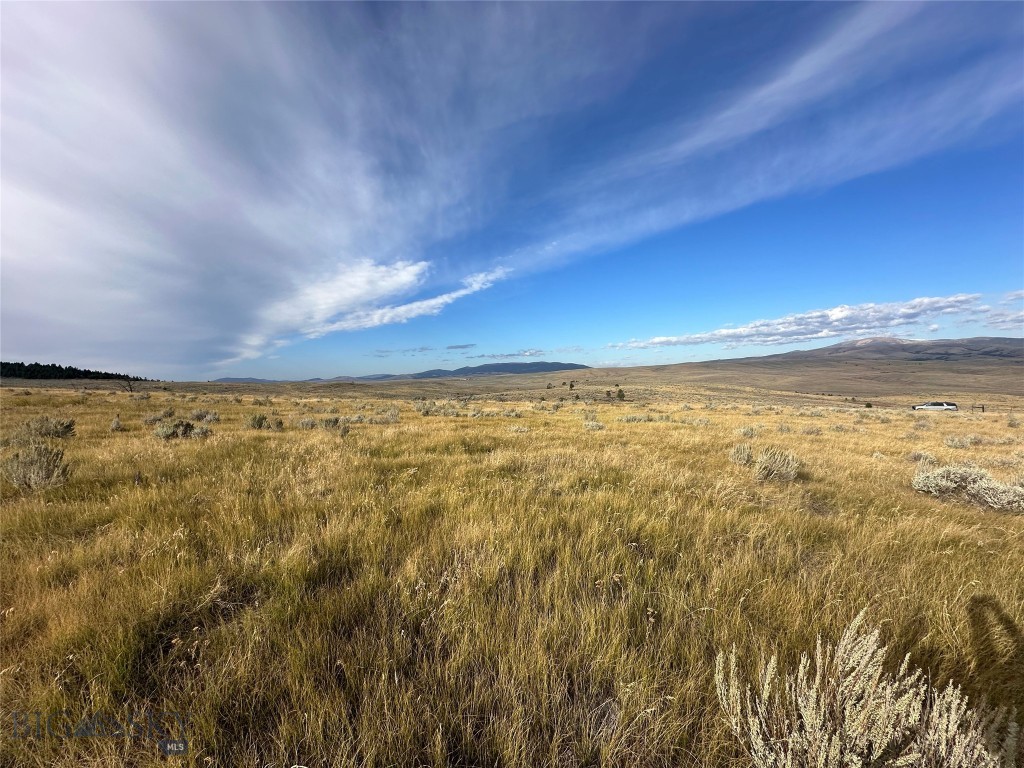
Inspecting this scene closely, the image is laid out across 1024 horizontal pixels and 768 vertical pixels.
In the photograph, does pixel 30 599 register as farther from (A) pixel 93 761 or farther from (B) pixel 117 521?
(A) pixel 93 761

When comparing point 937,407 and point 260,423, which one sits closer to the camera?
point 260,423

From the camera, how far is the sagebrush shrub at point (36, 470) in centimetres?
466

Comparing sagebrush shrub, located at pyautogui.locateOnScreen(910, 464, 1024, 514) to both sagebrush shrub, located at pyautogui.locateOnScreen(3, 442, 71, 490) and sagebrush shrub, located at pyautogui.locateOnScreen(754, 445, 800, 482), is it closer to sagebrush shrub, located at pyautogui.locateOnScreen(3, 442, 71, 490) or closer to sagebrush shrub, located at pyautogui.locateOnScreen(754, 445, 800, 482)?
sagebrush shrub, located at pyautogui.locateOnScreen(754, 445, 800, 482)

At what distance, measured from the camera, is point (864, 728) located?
61.5 inches

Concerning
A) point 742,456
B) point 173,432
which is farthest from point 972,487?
point 173,432

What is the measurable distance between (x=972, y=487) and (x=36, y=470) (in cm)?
1376

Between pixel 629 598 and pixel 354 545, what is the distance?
7.83ft

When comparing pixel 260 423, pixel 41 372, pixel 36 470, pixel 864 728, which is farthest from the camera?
pixel 41 372

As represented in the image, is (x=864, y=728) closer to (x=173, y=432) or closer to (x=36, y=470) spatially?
(x=36, y=470)

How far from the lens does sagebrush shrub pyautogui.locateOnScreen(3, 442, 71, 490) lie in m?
4.66

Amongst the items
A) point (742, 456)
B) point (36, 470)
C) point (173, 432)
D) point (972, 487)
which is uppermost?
point (36, 470)

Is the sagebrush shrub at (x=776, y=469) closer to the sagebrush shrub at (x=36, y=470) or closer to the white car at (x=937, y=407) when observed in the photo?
the sagebrush shrub at (x=36, y=470)

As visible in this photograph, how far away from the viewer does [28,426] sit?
29.7 ft

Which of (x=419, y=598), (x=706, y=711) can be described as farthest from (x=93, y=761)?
(x=706, y=711)
